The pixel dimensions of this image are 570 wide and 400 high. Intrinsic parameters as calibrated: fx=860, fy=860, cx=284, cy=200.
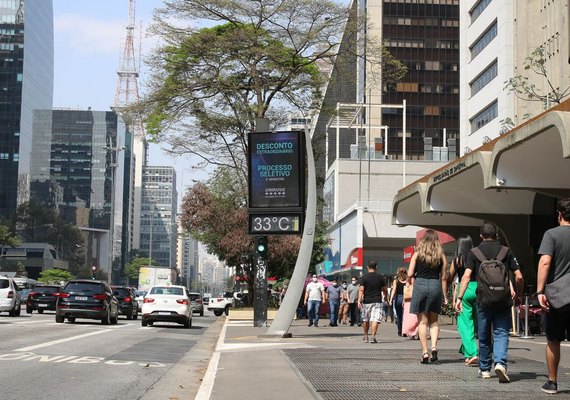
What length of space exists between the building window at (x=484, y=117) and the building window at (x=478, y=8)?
7875 millimetres

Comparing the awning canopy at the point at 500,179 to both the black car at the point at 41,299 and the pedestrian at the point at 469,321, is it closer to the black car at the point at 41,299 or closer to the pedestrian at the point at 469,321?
the pedestrian at the point at 469,321

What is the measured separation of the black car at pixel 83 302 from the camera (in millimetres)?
29375

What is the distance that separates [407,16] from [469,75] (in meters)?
37.4

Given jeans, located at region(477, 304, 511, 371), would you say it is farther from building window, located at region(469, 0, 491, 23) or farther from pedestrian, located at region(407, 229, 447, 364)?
building window, located at region(469, 0, 491, 23)

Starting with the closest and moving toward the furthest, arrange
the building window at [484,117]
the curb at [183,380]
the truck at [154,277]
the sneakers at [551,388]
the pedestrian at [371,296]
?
the sneakers at [551,388] < the curb at [183,380] < the pedestrian at [371,296] < the building window at [484,117] < the truck at [154,277]

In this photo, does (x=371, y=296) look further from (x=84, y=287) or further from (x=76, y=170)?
(x=76, y=170)

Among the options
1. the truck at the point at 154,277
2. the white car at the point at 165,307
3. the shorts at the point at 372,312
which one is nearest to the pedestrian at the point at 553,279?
the shorts at the point at 372,312

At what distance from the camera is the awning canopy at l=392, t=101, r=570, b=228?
18.3m

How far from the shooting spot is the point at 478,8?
6700cm

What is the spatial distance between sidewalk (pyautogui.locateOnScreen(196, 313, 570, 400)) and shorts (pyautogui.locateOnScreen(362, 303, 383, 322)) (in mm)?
3111

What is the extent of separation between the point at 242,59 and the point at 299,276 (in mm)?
14836

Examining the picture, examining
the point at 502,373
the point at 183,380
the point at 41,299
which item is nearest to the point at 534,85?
the point at 41,299

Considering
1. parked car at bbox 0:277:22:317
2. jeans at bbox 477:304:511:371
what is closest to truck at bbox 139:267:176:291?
parked car at bbox 0:277:22:317

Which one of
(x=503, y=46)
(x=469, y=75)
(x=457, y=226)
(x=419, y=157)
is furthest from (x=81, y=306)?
(x=419, y=157)
